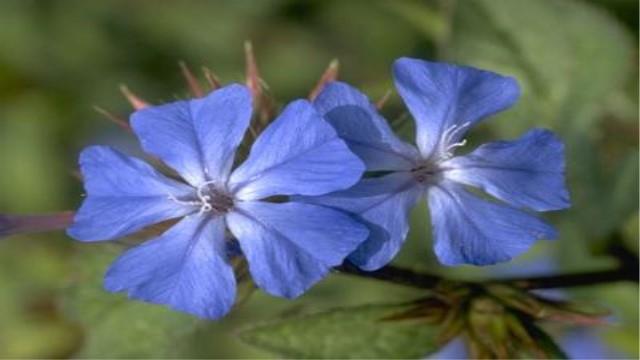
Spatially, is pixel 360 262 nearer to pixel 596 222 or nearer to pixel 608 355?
pixel 596 222

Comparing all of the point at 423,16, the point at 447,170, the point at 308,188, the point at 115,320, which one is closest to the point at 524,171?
the point at 447,170

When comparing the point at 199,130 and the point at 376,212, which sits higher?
the point at 199,130

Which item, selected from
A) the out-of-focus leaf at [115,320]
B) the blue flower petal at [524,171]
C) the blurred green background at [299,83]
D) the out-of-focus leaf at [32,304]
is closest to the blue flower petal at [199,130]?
Result: the blue flower petal at [524,171]

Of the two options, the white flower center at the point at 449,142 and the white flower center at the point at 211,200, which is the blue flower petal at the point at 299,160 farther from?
the white flower center at the point at 449,142

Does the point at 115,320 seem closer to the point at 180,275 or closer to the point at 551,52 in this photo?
A: the point at 180,275

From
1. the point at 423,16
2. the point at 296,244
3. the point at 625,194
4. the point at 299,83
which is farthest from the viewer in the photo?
the point at 299,83

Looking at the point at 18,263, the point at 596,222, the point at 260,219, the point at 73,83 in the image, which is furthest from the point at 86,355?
the point at 73,83
